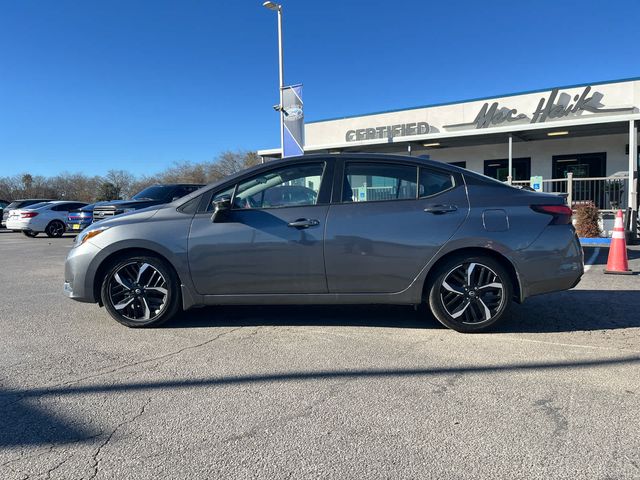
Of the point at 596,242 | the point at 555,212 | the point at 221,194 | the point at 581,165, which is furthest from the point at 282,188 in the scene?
the point at 581,165

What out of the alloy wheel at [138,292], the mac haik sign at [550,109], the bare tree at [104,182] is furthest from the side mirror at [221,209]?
the bare tree at [104,182]

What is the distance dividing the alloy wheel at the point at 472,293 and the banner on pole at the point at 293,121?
39.3 feet

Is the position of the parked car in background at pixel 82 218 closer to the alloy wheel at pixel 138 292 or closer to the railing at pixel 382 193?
the alloy wheel at pixel 138 292

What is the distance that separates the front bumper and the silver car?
0.01 metres

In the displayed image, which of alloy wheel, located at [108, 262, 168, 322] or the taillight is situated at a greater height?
the taillight

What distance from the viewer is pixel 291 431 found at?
2.74 metres

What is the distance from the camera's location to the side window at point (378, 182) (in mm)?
4621

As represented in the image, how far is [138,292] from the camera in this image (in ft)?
15.4

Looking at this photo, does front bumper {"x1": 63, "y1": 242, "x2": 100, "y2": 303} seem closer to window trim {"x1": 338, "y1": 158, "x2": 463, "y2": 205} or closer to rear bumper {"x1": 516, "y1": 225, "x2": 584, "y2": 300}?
window trim {"x1": 338, "y1": 158, "x2": 463, "y2": 205}

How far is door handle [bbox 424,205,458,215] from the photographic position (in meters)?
4.48

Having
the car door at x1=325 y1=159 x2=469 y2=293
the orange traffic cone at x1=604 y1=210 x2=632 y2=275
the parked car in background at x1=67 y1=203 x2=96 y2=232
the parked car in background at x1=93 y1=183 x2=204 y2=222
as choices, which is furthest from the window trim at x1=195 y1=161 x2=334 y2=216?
the parked car in background at x1=67 y1=203 x2=96 y2=232

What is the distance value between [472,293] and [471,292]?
0.01 meters

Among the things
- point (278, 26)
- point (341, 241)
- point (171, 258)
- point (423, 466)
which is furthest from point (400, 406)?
point (278, 26)

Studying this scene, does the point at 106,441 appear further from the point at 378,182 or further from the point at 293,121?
the point at 293,121
